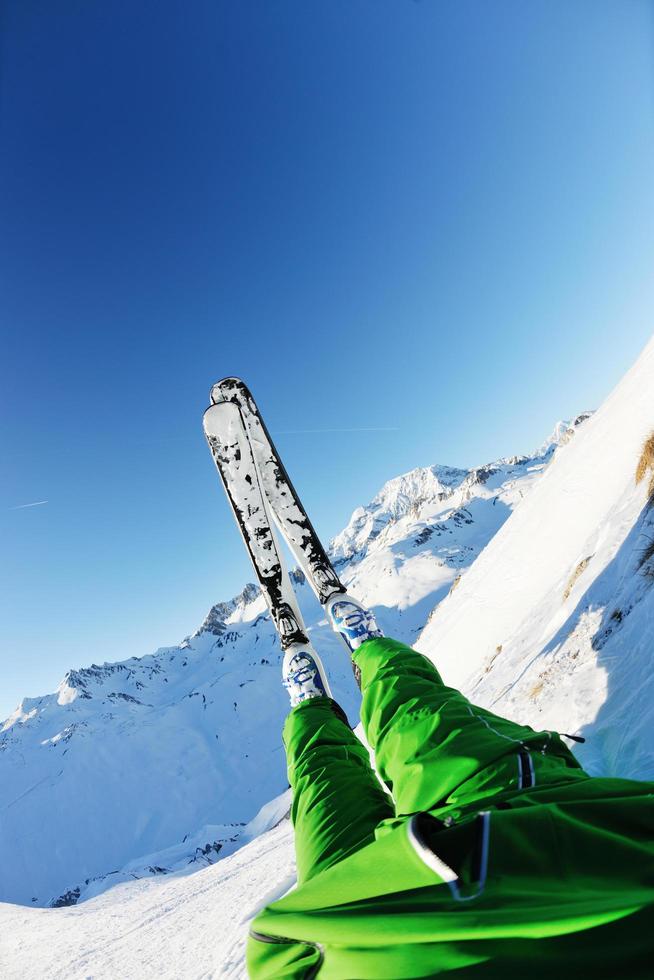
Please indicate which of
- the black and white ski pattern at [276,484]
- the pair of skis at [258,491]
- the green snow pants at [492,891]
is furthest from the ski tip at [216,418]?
the green snow pants at [492,891]

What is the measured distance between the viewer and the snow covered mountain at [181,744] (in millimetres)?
99500

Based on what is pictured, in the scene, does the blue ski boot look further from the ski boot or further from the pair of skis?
the pair of skis

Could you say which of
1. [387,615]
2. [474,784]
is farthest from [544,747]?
[387,615]

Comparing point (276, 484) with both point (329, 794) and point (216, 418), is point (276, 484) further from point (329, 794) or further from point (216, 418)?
point (329, 794)

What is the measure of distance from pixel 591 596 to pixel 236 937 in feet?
15.4

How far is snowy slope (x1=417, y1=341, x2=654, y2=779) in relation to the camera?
288 cm

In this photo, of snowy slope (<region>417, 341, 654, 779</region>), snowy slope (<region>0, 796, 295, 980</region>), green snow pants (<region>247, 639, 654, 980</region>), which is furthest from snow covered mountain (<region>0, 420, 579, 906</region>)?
green snow pants (<region>247, 639, 654, 980</region>)

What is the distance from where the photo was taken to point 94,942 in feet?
21.6

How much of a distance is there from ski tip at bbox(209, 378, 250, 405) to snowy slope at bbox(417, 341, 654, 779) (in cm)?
623

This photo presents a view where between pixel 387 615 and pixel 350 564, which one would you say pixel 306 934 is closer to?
pixel 387 615

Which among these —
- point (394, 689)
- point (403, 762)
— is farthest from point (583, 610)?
point (403, 762)

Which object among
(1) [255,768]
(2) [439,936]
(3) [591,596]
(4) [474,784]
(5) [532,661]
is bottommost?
(2) [439,936]

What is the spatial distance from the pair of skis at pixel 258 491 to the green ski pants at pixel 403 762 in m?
3.78

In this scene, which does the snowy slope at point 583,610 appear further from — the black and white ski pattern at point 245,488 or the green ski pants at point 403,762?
the black and white ski pattern at point 245,488
